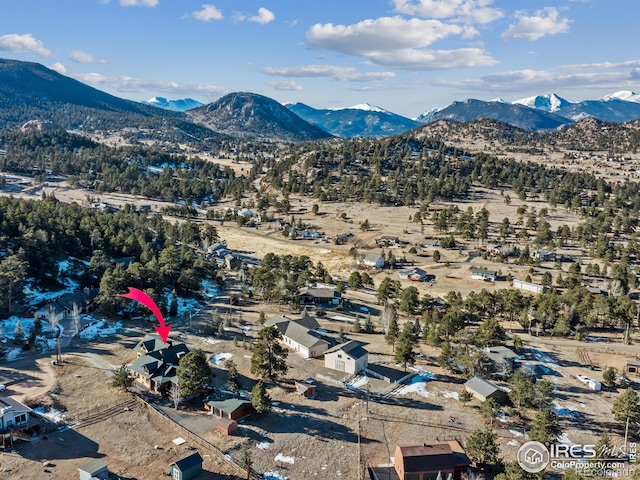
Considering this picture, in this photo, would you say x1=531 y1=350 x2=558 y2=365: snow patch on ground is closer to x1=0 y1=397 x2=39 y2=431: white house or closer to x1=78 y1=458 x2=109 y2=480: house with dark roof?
x1=78 y1=458 x2=109 y2=480: house with dark roof

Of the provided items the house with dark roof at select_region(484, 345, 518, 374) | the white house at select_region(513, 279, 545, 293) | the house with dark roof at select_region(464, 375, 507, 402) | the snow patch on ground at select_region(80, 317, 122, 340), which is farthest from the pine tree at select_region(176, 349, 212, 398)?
the white house at select_region(513, 279, 545, 293)

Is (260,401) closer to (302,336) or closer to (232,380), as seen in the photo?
(232,380)

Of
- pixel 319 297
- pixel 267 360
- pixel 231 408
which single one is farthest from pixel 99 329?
pixel 319 297

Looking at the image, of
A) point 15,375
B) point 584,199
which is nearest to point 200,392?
point 15,375

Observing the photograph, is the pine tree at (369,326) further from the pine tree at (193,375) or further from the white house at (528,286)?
the white house at (528,286)

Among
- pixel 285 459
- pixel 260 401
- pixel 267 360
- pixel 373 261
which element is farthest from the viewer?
pixel 373 261

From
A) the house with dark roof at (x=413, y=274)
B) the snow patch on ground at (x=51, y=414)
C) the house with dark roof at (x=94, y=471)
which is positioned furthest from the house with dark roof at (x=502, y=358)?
the snow patch on ground at (x=51, y=414)
